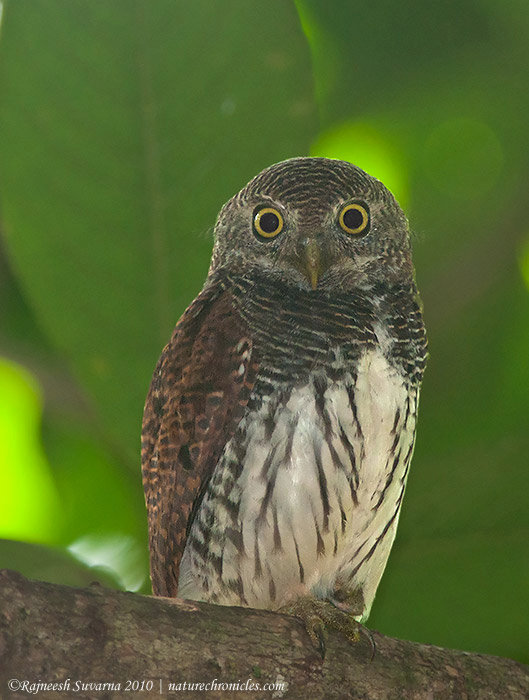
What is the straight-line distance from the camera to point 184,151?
3354mm

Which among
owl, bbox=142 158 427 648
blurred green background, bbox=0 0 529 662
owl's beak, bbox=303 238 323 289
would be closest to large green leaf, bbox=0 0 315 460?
blurred green background, bbox=0 0 529 662

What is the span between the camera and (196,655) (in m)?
2.35

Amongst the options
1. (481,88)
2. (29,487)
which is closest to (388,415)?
(481,88)

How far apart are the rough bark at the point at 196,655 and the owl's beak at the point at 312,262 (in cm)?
113

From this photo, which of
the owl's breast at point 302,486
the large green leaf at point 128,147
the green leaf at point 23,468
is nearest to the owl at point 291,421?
the owl's breast at point 302,486

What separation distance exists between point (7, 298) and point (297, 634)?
1.86 metres

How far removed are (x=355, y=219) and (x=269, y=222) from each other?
0.31 meters

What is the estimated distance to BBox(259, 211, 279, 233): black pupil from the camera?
355 centimetres

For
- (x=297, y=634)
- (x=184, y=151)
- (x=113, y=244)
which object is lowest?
(x=297, y=634)

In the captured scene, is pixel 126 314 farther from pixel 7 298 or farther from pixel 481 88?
pixel 481 88

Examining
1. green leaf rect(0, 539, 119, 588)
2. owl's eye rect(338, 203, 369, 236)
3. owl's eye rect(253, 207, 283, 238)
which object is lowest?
green leaf rect(0, 539, 119, 588)

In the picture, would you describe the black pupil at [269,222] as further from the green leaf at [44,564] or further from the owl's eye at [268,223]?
the green leaf at [44,564]

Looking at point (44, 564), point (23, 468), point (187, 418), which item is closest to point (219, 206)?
point (187, 418)

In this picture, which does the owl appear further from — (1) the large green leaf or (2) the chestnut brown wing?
(1) the large green leaf
